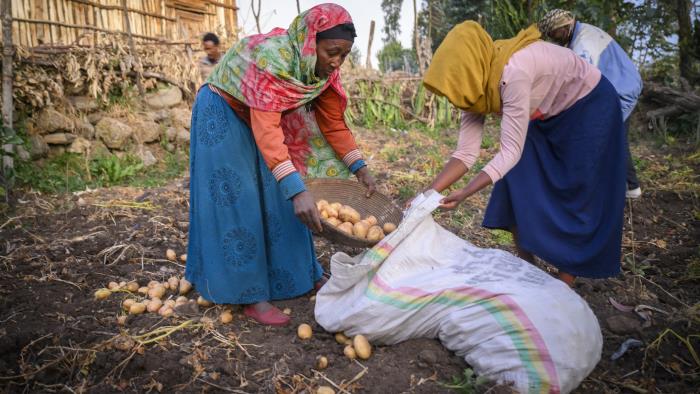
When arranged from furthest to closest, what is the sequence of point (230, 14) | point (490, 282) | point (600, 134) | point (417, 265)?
1. point (230, 14)
2. point (600, 134)
3. point (417, 265)
4. point (490, 282)

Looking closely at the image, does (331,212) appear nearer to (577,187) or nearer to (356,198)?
(356,198)

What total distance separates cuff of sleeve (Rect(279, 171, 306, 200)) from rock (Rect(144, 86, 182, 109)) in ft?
17.1

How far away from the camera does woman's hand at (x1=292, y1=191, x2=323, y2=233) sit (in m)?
1.88

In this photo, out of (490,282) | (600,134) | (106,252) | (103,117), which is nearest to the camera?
(490,282)

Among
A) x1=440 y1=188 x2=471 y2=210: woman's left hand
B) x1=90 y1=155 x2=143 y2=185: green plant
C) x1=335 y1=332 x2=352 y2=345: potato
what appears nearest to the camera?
x1=440 y1=188 x2=471 y2=210: woman's left hand

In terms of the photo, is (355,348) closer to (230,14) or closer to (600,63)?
(600,63)

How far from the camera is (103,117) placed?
19.0ft

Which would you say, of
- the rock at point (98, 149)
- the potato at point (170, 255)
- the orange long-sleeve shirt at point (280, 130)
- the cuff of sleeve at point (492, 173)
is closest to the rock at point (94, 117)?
the rock at point (98, 149)

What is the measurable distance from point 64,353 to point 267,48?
5.32ft

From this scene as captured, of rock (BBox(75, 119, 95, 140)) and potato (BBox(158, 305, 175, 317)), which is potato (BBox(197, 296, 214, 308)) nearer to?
potato (BBox(158, 305, 175, 317))

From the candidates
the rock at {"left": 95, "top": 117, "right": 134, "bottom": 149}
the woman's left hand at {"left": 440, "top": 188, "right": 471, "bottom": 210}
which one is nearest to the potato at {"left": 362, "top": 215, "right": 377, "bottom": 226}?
the woman's left hand at {"left": 440, "top": 188, "right": 471, "bottom": 210}

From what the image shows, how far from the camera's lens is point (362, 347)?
6.41 feet

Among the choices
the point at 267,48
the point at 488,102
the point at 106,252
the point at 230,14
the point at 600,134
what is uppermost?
the point at 230,14

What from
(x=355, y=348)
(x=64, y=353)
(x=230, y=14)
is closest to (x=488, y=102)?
(x=355, y=348)
